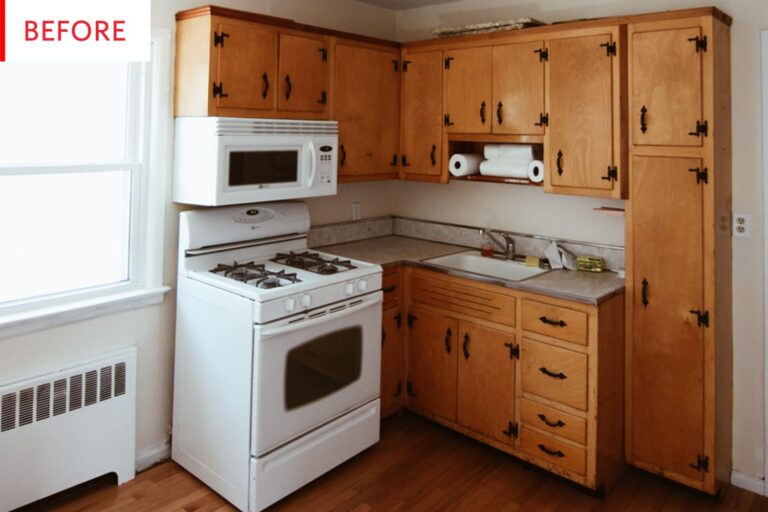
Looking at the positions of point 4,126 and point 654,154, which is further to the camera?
point 654,154

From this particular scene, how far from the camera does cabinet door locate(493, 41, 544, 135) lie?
293cm

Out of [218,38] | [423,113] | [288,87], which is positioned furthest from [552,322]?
[218,38]

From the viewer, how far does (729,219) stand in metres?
2.66

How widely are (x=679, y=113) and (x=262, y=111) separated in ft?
6.09

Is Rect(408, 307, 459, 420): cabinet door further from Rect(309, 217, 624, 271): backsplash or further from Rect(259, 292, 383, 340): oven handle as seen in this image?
Rect(309, 217, 624, 271): backsplash

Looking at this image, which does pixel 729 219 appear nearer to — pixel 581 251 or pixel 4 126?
pixel 581 251

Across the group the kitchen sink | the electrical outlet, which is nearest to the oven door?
the kitchen sink

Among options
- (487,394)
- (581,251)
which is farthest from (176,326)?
(581,251)

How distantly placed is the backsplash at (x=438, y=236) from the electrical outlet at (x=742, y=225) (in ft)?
1.71

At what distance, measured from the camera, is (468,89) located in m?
3.22

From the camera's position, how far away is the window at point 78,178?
7.82 ft

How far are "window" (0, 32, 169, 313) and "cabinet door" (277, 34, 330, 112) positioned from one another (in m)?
0.54

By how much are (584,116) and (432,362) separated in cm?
149

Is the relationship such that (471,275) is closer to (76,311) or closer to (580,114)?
(580,114)
